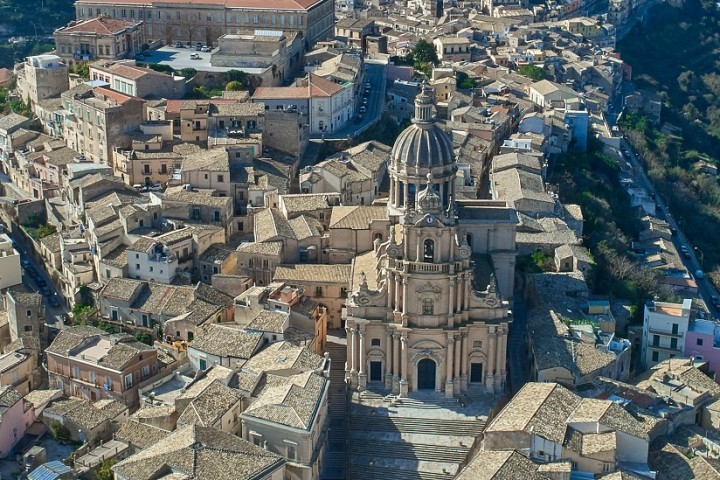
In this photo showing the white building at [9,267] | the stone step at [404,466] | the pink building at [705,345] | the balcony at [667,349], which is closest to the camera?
the stone step at [404,466]

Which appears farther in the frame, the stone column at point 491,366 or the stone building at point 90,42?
the stone building at point 90,42

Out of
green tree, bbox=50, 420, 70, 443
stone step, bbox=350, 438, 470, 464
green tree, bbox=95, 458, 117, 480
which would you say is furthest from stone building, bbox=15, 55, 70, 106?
stone step, bbox=350, 438, 470, 464

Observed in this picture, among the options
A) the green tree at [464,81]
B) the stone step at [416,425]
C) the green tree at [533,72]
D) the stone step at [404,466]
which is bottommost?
the stone step at [404,466]

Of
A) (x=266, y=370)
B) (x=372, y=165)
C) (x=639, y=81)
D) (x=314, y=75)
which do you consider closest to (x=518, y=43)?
(x=639, y=81)

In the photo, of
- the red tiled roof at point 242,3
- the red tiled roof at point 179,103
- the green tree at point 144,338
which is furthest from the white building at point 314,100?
the green tree at point 144,338

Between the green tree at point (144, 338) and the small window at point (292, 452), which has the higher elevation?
the small window at point (292, 452)

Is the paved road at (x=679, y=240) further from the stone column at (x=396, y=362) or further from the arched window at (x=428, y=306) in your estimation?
the stone column at (x=396, y=362)

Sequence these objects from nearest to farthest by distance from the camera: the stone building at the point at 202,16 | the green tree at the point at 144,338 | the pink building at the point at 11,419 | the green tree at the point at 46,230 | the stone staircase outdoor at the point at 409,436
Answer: the stone staircase outdoor at the point at 409,436 < the pink building at the point at 11,419 < the green tree at the point at 144,338 < the green tree at the point at 46,230 < the stone building at the point at 202,16

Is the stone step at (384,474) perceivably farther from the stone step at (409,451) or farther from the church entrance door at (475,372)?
the church entrance door at (475,372)
